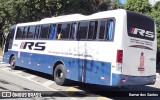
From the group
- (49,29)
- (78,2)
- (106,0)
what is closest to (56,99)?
(49,29)

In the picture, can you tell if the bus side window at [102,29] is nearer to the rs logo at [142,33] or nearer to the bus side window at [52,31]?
the rs logo at [142,33]

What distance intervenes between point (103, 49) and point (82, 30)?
2.02 m

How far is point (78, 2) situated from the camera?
31.7 m

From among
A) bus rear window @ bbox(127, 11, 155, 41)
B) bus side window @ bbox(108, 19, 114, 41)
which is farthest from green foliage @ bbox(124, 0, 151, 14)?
bus side window @ bbox(108, 19, 114, 41)

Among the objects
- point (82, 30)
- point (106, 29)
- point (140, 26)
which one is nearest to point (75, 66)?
point (82, 30)

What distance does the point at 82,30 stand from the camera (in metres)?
14.0

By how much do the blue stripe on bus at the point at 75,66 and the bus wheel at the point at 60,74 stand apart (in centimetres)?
28

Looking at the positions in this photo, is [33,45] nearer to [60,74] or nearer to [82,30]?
[60,74]

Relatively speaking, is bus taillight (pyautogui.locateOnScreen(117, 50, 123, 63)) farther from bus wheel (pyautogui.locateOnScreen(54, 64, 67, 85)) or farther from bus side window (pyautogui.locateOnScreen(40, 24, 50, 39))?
bus side window (pyautogui.locateOnScreen(40, 24, 50, 39))

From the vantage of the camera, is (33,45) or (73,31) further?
(33,45)

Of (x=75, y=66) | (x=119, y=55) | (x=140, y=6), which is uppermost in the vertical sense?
(x=140, y=6)

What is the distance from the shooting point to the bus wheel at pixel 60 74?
15.0 meters

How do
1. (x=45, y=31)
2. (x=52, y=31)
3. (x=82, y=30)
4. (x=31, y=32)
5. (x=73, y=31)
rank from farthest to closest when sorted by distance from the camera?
(x=31, y=32)
(x=45, y=31)
(x=52, y=31)
(x=73, y=31)
(x=82, y=30)

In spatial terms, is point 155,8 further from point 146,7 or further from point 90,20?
point 90,20
